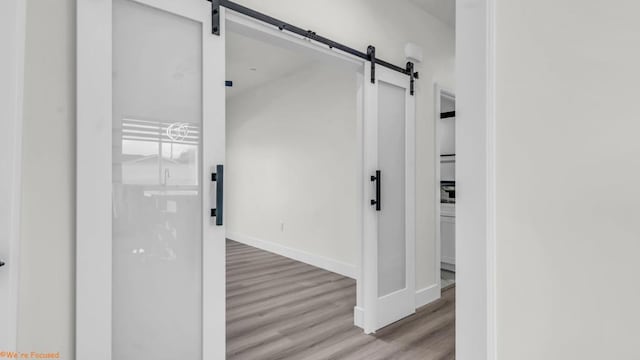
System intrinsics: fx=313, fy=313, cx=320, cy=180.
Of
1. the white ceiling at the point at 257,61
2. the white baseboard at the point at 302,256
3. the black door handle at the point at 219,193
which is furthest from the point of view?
the white baseboard at the point at 302,256

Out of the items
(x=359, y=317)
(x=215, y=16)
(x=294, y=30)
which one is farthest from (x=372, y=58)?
(x=359, y=317)

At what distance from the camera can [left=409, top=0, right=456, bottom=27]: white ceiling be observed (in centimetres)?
296

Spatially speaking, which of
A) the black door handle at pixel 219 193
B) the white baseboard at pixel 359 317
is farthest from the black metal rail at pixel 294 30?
the white baseboard at pixel 359 317

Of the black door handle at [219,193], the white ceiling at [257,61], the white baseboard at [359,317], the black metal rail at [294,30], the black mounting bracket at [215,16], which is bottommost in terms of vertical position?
the white baseboard at [359,317]

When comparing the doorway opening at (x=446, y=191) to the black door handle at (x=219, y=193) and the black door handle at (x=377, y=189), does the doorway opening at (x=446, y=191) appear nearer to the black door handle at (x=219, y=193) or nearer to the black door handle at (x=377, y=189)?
the black door handle at (x=377, y=189)

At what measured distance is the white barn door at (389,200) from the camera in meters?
2.46

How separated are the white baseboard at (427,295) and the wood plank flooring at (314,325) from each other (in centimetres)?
6

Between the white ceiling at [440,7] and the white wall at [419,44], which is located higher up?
the white ceiling at [440,7]

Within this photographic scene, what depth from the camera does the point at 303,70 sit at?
14.5 ft

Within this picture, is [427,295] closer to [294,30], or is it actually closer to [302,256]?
[302,256]
